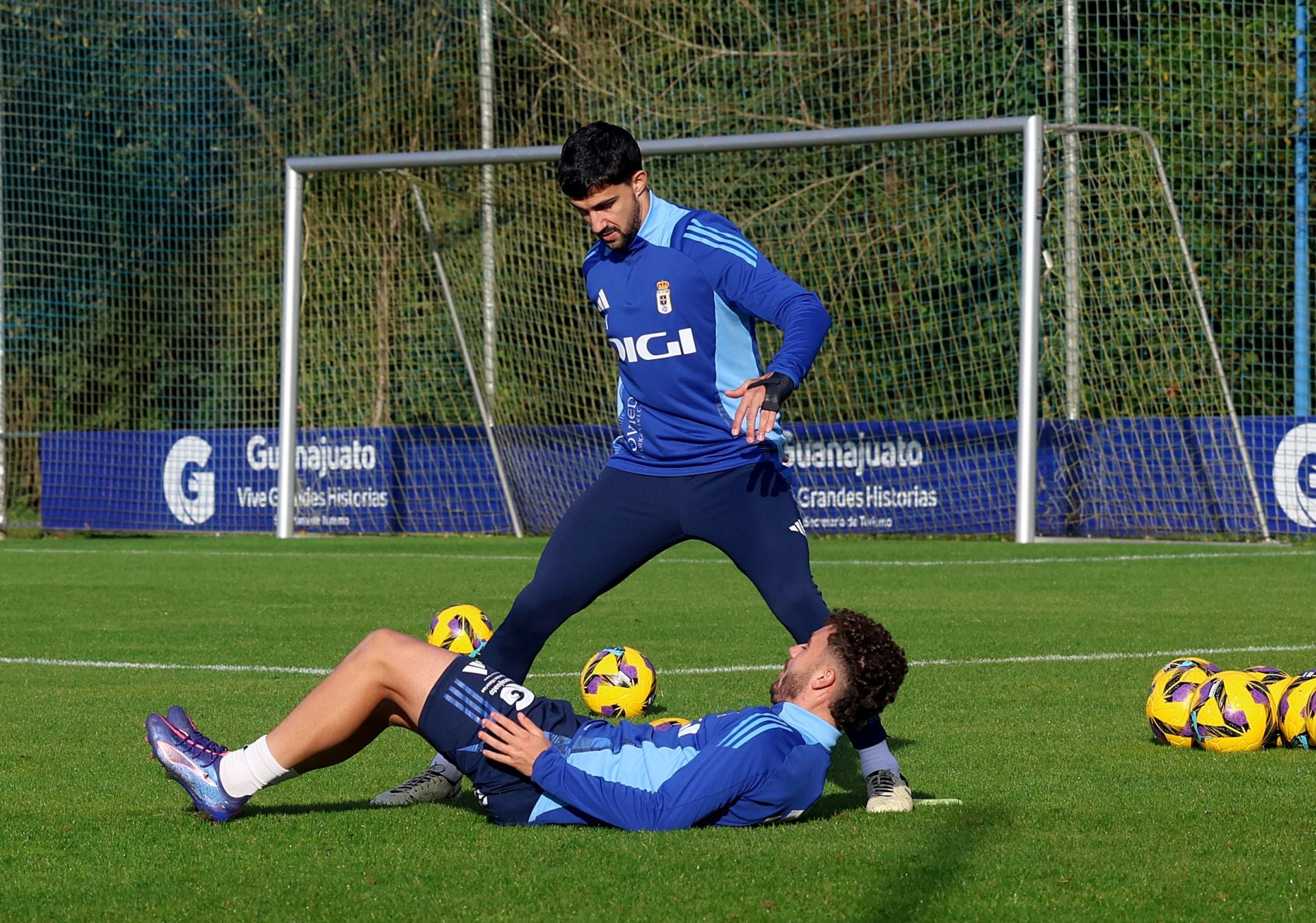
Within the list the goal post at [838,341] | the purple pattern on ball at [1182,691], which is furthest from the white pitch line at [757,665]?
the goal post at [838,341]

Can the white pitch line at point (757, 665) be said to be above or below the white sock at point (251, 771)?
below

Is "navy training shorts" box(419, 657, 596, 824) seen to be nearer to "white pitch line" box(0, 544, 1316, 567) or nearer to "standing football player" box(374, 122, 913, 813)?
"standing football player" box(374, 122, 913, 813)

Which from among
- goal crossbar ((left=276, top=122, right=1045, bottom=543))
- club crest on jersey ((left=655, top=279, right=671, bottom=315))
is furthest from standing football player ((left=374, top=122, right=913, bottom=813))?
goal crossbar ((left=276, top=122, right=1045, bottom=543))

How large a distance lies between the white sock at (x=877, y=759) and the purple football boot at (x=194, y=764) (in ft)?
6.34

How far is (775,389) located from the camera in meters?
5.43

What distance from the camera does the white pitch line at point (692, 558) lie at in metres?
15.5

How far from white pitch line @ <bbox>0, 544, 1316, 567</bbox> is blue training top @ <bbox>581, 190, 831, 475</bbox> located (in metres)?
9.58

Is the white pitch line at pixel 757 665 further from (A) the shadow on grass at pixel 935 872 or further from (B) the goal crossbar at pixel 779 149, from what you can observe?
(B) the goal crossbar at pixel 779 149

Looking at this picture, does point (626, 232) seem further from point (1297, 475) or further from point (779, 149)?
point (1297, 475)

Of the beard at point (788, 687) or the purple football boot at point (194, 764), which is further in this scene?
the purple football boot at point (194, 764)

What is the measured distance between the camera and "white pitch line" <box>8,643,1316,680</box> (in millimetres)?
8852

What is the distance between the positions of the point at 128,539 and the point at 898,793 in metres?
17.5

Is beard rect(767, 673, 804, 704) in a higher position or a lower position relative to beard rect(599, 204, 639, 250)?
lower

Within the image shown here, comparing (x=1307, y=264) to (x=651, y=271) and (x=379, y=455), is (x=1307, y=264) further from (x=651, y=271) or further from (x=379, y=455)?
(x=651, y=271)
